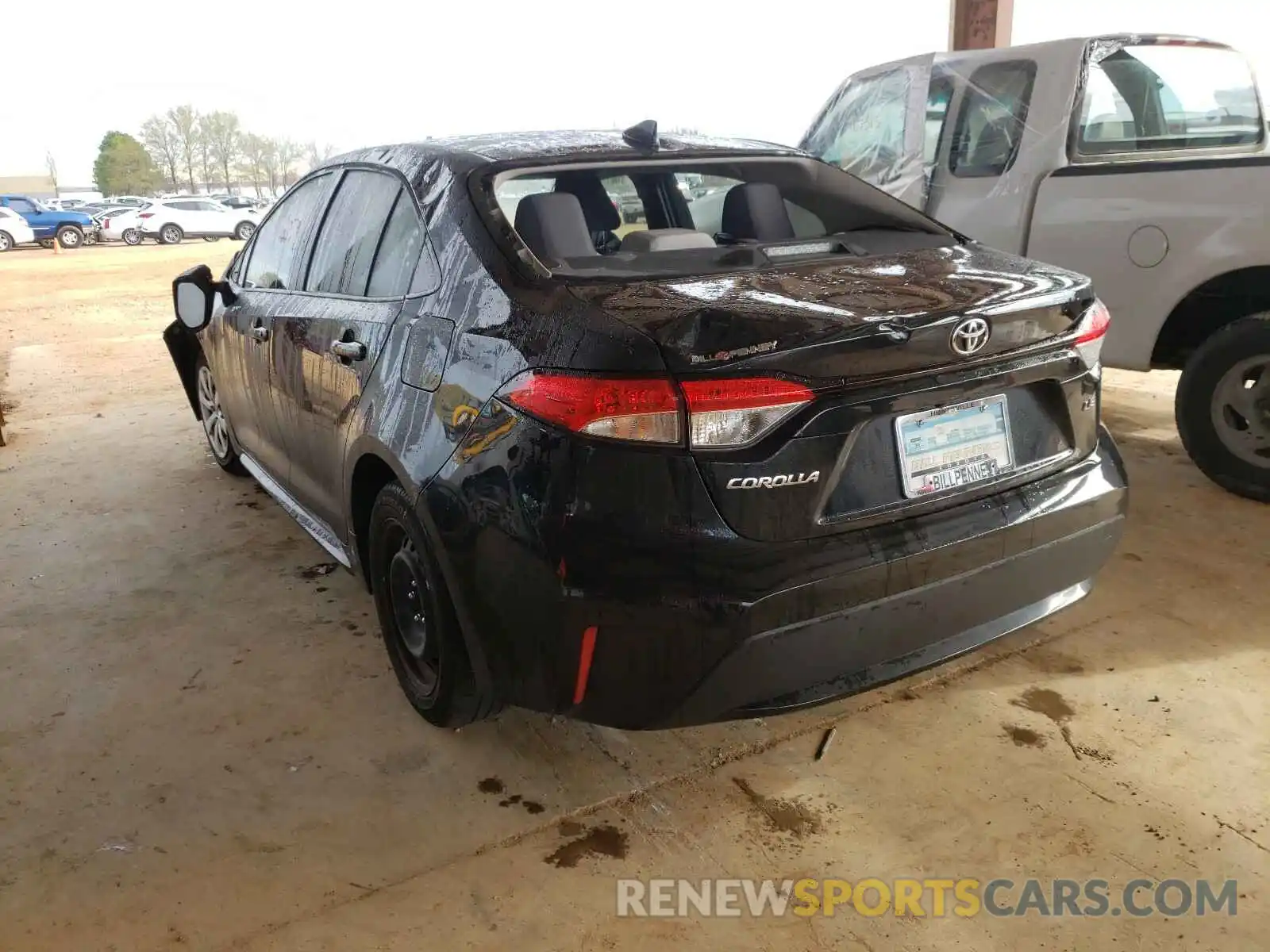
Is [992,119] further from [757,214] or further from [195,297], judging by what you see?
[195,297]

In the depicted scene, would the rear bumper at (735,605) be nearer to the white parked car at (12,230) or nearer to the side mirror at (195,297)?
the side mirror at (195,297)

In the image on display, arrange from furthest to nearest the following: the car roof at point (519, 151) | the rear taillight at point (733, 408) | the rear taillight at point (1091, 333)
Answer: the car roof at point (519, 151) < the rear taillight at point (1091, 333) < the rear taillight at point (733, 408)

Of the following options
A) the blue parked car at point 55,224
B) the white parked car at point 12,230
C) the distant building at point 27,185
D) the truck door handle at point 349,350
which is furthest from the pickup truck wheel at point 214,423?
the distant building at point 27,185

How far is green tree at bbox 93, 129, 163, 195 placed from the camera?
257 ft

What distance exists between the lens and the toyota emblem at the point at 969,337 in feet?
6.47

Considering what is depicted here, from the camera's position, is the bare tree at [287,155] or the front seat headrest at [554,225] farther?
the bare tree at [287,155]

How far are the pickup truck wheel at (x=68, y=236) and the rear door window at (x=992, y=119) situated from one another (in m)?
29.4

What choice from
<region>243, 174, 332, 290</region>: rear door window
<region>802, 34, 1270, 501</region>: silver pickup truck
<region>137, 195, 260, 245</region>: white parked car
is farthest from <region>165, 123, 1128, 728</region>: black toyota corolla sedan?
<region>137, 195, 260, 245</region>: white parked car

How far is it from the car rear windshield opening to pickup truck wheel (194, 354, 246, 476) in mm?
2335

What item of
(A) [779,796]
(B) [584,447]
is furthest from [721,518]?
(A) [779,796]

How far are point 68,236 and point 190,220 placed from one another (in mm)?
3252

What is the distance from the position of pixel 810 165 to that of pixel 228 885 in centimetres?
250

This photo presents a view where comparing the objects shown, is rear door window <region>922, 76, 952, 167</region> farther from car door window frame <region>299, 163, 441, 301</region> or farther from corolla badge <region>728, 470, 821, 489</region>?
corolla badge <region>728, 470, 821, 489</region>

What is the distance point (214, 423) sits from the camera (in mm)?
4828
